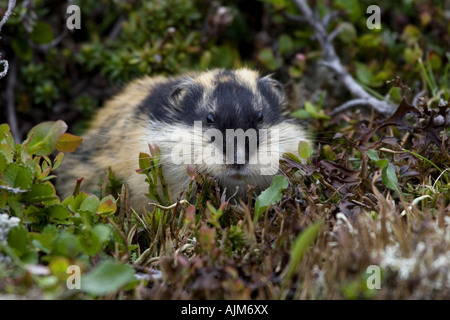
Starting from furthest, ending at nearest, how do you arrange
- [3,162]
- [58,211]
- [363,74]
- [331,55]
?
1. [331,55]
2. [363,74]
3. [58,211]
4. [3,162]

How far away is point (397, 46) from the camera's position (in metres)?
6.43

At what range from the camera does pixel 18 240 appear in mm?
3186

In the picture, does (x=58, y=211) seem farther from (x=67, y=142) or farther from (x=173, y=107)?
(x=173, y=107)

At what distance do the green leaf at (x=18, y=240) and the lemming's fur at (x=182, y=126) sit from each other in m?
1.45

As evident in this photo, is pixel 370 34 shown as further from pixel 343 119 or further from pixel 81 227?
pixel 81 227

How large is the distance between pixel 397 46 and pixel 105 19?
3997mm

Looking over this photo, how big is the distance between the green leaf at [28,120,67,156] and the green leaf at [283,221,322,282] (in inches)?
75.4

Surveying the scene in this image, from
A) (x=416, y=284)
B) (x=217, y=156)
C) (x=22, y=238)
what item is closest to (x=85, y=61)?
(x=217, y=156)

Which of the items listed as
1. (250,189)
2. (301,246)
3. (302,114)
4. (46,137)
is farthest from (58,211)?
(302,114)

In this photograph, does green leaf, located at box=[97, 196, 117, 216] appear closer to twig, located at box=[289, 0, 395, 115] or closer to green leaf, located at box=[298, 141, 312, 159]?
green leaf, located at box=[298, 141, 312, 159]

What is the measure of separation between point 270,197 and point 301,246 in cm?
88

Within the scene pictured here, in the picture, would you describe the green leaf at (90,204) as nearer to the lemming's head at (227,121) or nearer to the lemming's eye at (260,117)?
the lemming's head at (227,121)

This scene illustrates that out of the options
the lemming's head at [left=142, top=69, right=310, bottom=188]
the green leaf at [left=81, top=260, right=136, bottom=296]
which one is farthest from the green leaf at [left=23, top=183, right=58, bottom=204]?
→ the lemming's head at [left=142, top=69, right=310, bottom=188]

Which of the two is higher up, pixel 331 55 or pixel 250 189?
pixel 331 55
